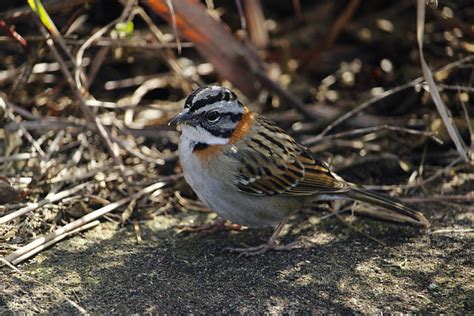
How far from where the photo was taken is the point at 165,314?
3.50m

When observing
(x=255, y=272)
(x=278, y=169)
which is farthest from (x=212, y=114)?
(x=255, y=272)

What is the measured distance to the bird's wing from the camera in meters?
4.50

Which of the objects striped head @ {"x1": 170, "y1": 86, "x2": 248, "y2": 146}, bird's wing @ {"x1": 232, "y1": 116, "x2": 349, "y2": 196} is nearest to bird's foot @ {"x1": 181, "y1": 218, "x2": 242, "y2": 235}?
bird's wing @ {"x1": 232, "y1": 116, "x2": 349, "y2": 196}

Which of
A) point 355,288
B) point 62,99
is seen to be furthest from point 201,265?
point 62,99

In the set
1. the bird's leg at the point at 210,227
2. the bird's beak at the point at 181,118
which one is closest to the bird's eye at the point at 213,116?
the bird's beak at the point at 181,118

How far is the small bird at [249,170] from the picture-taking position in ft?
14.5

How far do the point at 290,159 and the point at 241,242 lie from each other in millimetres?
695

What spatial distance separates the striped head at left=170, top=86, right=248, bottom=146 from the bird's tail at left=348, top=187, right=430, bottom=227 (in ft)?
3.39

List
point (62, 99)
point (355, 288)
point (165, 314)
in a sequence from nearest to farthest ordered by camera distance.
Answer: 1. point (165, 314)
2. point (355, 288)
3. point (62, 99)

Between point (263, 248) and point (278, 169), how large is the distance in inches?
22.6

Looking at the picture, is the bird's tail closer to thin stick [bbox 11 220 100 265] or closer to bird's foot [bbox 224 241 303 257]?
bird's foot [bbox 224 241 303 257]

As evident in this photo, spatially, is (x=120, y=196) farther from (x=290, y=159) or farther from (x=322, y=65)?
(x=322, y=65)

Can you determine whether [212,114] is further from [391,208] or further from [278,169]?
[391,208]

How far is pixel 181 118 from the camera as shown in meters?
4.35
